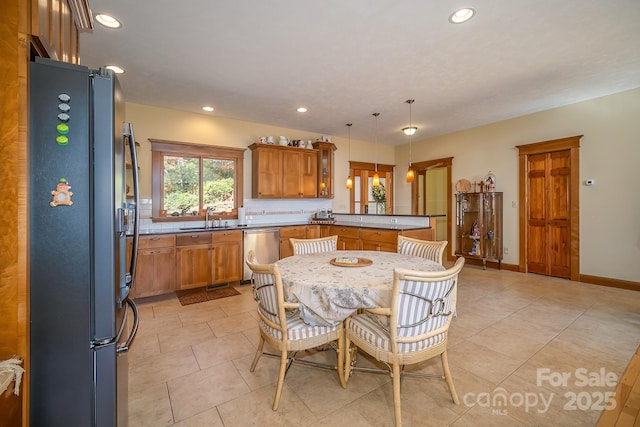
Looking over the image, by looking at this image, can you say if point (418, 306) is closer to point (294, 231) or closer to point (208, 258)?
point (208, 258)

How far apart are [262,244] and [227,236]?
2.00 feet

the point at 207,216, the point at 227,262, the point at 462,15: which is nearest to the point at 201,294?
the point at 227,262

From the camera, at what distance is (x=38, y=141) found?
3.26 feet

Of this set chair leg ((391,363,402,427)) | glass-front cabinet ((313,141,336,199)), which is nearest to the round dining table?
chair leg ((391,363,402,427))

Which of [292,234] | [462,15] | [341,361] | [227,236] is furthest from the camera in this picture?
[292,234]

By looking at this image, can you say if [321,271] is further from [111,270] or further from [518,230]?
[518,230]

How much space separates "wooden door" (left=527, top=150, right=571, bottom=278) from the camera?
4.64 meters

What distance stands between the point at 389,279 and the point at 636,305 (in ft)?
12.6

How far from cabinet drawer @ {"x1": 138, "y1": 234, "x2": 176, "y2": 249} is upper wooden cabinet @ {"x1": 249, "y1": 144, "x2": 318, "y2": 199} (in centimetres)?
165

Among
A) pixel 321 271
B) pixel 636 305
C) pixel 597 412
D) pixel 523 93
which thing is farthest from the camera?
pixel 523 93

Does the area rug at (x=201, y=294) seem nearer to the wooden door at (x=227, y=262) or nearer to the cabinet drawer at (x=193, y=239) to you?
the wooden door at (x=227, y=262)

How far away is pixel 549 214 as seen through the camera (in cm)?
482

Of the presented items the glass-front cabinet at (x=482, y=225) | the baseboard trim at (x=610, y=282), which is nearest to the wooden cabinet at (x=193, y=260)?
the glass-front cabinet at (x=482, y=225)

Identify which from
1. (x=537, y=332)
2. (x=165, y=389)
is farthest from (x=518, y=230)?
(x=165, y=389)
